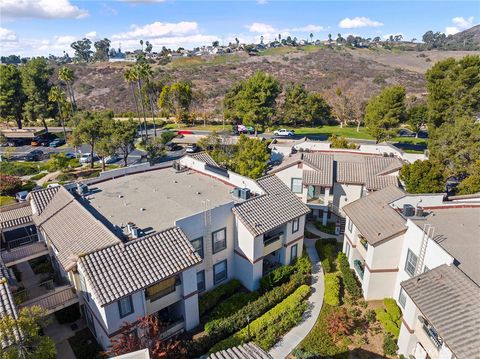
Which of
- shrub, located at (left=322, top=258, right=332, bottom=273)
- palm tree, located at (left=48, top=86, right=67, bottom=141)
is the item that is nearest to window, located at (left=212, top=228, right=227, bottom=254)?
shrub, located at (left=322, top=258, right=332, bottom=273)

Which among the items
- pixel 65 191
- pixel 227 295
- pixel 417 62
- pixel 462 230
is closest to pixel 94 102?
pixel 65 191

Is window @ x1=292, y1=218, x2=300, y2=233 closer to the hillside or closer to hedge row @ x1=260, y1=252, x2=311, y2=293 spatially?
hedge row @ x1=260, y1=252, x2=311, y2=293

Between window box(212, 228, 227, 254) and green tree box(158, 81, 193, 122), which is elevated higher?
green tree box(158, 81, 193, 122)

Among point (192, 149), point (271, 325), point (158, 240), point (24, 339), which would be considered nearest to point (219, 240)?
point (158, 240)

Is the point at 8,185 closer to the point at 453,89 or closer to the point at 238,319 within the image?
the point at 238,319

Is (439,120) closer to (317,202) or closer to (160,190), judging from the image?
(317,202)
